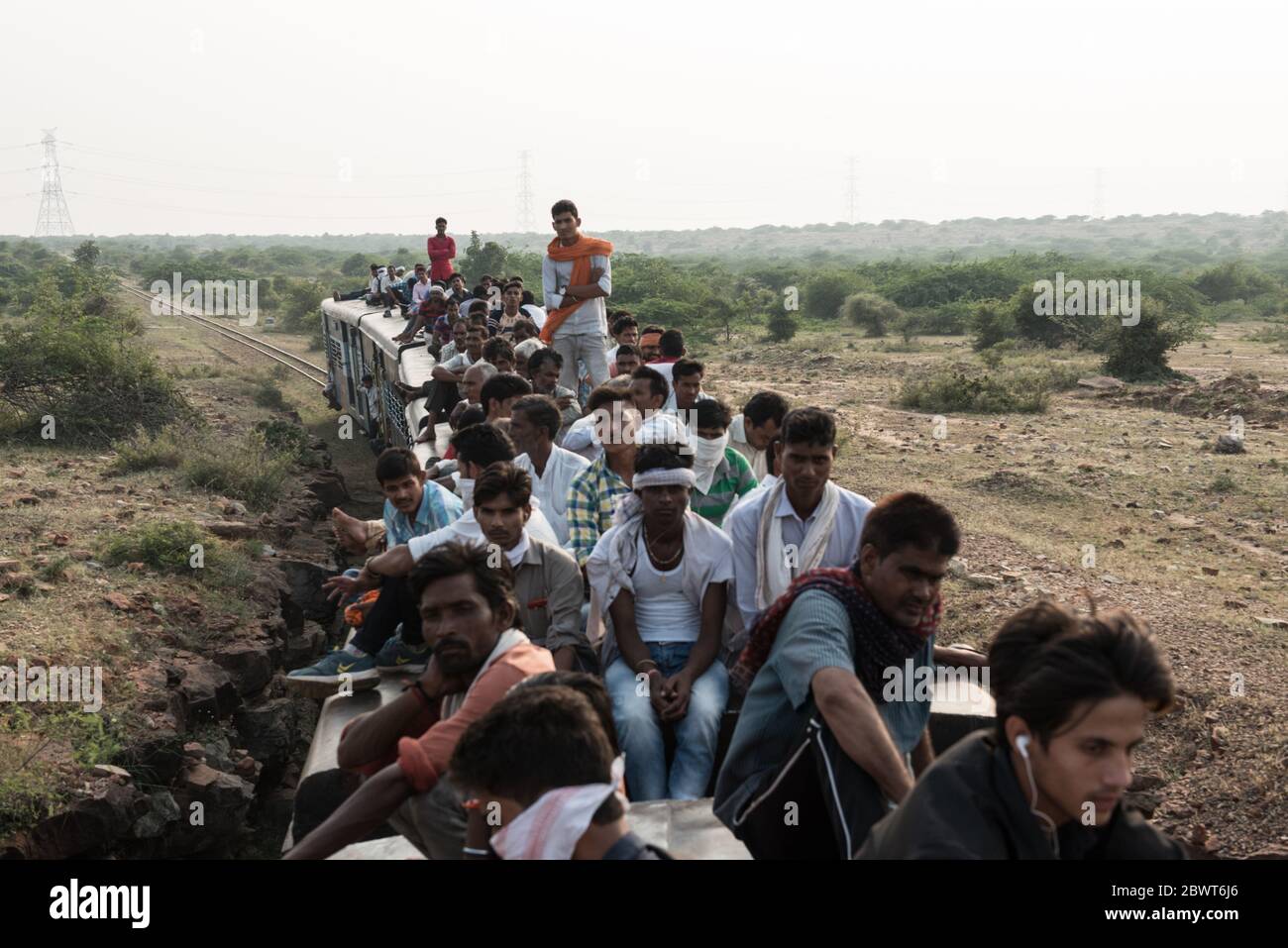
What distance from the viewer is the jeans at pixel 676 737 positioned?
402cm

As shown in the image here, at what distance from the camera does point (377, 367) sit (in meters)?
16.1

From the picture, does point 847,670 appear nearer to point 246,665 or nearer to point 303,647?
point 246,665

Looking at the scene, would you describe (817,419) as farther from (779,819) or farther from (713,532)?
(779,819)

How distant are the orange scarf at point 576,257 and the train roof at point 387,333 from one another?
2113 millimetres

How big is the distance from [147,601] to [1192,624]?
7480mm

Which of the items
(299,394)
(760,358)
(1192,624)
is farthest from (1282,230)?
(1192,624)

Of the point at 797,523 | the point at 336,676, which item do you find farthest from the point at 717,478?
the point at 336,676

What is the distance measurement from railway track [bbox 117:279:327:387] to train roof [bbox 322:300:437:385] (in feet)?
16.6

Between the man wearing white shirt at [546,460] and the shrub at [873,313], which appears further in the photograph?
the shrub at [873,313]

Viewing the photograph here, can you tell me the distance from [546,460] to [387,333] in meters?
10.0

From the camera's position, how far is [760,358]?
25.9m


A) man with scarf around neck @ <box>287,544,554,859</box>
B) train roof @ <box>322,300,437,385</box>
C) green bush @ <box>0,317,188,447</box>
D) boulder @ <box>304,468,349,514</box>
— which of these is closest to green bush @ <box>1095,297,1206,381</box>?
train roof @ <box>322,300,437,385</box>

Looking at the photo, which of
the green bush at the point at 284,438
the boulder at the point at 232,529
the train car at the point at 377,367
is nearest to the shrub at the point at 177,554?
the boulder at the point at 232,529

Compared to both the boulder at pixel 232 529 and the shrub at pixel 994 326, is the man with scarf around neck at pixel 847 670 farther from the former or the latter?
the shrub at pixel 994 326
